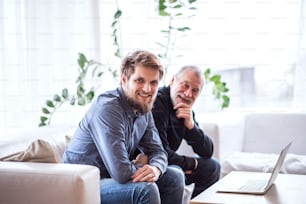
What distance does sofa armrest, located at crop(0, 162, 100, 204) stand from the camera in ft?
7.57

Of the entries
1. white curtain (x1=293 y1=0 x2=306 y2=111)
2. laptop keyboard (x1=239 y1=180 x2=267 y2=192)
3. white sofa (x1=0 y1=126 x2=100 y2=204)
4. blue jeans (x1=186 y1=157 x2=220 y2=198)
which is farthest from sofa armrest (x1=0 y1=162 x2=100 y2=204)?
white curtain (x1=293 y1=0 x2=306 y2=111)

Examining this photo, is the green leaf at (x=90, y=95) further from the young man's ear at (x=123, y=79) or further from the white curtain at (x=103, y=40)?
the young man's ear at (x=123, y=79)

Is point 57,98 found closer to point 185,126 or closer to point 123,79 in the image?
point 185,126

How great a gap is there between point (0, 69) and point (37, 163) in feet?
5.46

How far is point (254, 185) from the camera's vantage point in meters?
2.77

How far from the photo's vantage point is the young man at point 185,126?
323 centimetres

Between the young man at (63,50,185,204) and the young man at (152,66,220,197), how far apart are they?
0.22 metres

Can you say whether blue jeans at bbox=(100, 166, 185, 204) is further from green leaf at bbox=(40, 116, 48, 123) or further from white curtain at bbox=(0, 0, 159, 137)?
white curtain at bbox=(0, 0, 159, 137)

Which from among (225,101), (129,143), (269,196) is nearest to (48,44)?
(225,101)

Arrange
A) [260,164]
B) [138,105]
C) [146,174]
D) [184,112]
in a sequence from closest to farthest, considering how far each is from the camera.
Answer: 1. [146,174]
2. [138,105]
3. [184,112]
4. [260,164]

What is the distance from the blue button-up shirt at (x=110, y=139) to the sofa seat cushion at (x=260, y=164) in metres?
0.82

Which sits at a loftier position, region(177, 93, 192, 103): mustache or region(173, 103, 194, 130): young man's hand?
region(177, 93, 192, 103): mustache

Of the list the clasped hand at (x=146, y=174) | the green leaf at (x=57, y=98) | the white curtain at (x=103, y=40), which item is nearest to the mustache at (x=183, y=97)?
the clasped hand at (x=146, y=174)

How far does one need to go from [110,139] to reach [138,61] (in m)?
0.43
